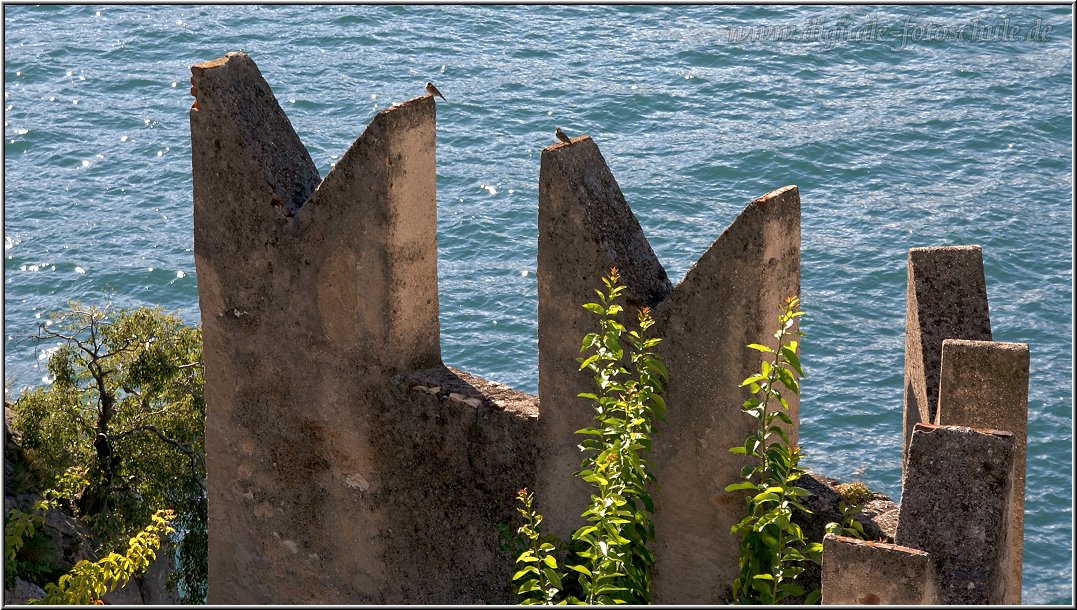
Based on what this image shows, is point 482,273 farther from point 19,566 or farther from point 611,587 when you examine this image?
point 611,587

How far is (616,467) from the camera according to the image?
21.4ft

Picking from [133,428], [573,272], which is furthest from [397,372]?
[133,428]

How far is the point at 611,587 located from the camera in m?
6.16

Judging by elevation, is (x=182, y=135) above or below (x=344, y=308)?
below

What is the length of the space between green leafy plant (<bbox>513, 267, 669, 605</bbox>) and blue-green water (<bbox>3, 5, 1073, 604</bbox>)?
18247mm

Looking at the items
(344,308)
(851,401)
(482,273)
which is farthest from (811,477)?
(482,273)

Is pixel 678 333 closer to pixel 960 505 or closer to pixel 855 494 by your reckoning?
pixel 855 494

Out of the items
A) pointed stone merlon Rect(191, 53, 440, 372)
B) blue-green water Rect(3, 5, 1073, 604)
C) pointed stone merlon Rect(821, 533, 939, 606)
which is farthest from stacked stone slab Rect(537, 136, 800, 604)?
blue-green water Rect(3, 5, 1073, 604)

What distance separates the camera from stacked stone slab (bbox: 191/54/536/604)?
24.3 feet

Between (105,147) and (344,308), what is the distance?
34.7m

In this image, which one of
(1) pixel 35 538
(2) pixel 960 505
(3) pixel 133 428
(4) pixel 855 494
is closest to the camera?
(2) pixel 960 505

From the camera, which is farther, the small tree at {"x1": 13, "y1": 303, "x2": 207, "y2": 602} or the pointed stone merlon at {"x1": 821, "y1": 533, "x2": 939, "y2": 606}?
the small tree at {"x1": 13, "y1": 303, "x2": 207, "y2": 602}

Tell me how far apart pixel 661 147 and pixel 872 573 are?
32800 mm

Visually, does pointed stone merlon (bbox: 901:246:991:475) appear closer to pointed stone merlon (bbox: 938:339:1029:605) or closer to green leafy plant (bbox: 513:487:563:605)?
pointed stone merlon (bbox: 938:339:1029:605)
